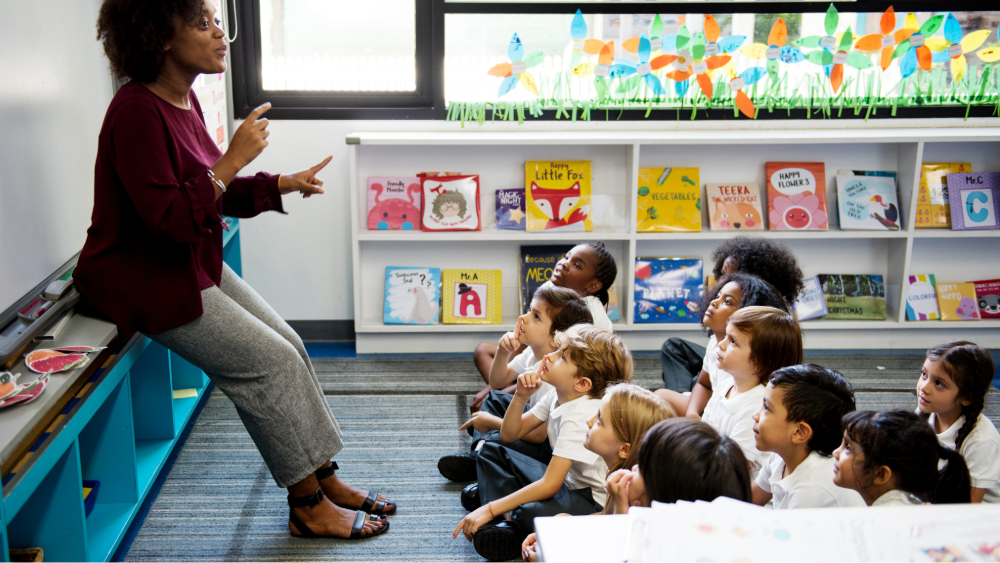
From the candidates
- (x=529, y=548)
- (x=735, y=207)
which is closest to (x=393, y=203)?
(x=735, y=207)

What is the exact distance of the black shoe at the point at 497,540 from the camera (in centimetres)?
183


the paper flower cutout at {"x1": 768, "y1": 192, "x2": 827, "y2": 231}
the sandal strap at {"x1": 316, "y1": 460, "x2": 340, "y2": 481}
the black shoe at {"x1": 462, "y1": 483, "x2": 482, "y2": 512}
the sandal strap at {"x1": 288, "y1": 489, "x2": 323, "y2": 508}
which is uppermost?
the paper flower cutout at {"x1": 768, "y1": 192, "x2": 827, "y2": 231}

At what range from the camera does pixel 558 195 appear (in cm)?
335

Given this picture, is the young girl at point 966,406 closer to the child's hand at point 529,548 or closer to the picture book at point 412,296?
the child's hand at point 529,548

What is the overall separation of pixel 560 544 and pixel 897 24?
3.31 m

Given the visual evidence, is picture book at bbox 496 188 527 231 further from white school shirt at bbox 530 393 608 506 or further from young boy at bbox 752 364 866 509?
young boy at bbox 752 364 866 509

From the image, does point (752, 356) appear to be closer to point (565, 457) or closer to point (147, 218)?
point (565, 457)

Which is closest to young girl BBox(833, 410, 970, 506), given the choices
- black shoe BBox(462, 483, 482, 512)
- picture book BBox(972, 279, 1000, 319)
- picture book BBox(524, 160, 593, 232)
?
black shoe BBox(462, 483, 482, 512)

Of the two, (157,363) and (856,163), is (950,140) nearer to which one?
(856,163)

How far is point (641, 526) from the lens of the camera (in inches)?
35.9

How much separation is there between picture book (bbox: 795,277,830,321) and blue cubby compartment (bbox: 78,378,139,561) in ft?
8.75

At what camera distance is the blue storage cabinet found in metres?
1.48

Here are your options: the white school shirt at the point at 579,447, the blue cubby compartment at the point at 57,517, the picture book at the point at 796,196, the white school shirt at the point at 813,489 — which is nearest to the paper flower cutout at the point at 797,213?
the picture book at the point at 796,196

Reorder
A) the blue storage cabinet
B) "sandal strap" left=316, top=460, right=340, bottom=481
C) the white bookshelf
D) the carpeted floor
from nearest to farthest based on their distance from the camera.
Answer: the blue storage cabinet < the carpeted floor < "sandal strap" left=316, top=460, right=340, bottom=481 < the white bookshelf
